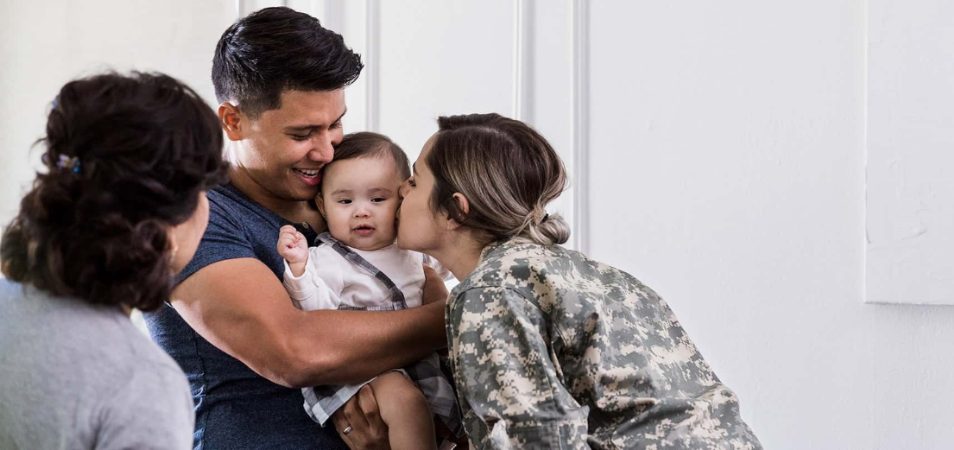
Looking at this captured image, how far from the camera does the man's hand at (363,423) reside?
1784 mm

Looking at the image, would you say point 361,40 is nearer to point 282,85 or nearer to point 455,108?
point 455,108

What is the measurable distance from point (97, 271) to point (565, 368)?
0.79 metres

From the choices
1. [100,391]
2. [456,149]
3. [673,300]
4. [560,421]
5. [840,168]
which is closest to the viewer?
[100,391]

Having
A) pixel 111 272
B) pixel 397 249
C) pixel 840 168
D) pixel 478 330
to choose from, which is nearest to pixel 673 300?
pixel 840 168

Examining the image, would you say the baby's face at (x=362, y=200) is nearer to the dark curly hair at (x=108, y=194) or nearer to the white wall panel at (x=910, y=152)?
the dark curly hair at (x=108, y=194)

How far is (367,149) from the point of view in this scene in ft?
6.48

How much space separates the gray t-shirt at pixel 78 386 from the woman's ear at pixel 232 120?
37.2 inches

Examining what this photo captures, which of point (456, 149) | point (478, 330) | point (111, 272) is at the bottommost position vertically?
point (478, 330)

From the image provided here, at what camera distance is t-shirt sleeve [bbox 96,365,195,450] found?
1.04m

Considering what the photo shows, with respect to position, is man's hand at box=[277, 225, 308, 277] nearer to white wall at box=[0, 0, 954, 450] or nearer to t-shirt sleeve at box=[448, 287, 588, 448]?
t-shirt sleeve at box=[448, 287, 588, 448]

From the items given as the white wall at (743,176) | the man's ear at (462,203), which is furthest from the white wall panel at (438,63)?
the man's ear at (462,203)

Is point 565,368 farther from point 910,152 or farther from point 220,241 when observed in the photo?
point 910,152

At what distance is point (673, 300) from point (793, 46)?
66cm

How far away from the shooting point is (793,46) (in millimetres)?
2342
